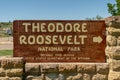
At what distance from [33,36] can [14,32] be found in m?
0.45

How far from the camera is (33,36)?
9328 millimetres

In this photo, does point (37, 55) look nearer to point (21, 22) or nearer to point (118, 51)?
point (21, 22)

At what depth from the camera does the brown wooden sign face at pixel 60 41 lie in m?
9.30

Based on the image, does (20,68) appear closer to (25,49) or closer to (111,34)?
(25,49)

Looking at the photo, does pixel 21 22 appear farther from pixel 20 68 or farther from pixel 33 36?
pixel 20 68

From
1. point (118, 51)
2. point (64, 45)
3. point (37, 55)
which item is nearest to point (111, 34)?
point (118, 51)

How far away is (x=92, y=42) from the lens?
9.33 metres

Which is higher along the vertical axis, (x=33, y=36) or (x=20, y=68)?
(x=33, y=36)

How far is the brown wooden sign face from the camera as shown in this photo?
9.30m

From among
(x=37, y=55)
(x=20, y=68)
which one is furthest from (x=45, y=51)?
(x=20, y=68)

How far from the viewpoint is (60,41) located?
9.31 m

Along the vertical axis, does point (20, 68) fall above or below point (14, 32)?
below

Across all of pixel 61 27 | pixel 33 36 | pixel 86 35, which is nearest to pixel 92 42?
pixel 86 35

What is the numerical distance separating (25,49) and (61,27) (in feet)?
3.19
